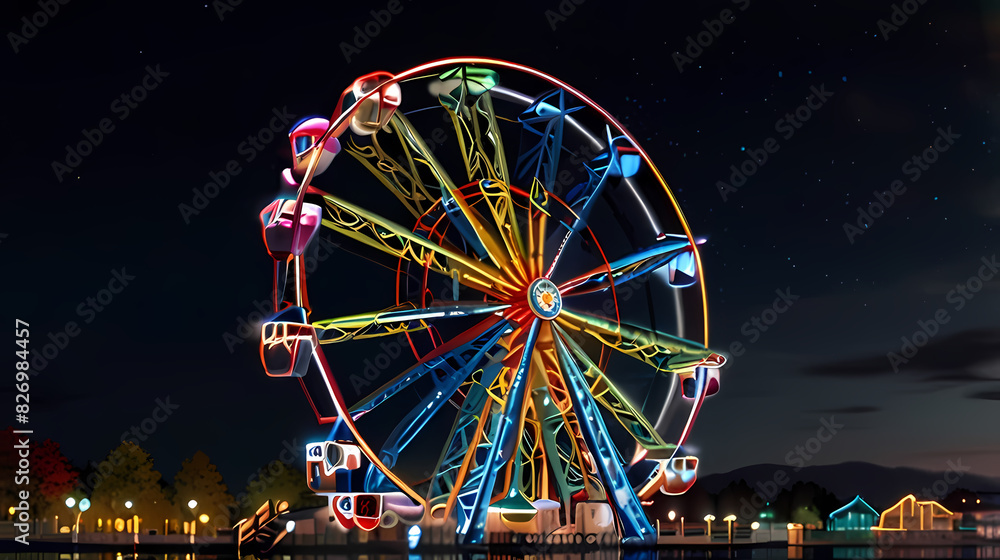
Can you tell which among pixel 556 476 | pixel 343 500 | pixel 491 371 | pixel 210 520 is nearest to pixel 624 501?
pixel 556 476

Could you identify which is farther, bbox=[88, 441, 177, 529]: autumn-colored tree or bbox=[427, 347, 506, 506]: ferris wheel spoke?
bbox=[88, 441, 177, 529]: autumn-colored tree

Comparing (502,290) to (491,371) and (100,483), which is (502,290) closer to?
(491,371)

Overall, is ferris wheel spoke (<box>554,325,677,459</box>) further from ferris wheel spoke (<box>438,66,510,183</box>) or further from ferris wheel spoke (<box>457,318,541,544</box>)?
ferris wheel spoke (<box>438,66,510,183</box>)

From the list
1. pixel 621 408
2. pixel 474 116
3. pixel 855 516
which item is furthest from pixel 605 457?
pixel 855 516

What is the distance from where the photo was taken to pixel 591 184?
34125 mm

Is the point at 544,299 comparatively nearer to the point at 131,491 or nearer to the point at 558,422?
the point at 558,422

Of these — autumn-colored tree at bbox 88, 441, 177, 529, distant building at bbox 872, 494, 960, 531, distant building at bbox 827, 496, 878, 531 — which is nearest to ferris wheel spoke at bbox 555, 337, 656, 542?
distant building at bbox 872, 494, 960, 531

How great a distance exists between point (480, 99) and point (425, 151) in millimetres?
2480

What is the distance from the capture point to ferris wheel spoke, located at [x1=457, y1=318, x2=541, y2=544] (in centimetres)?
2920

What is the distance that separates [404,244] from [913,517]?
150 feet

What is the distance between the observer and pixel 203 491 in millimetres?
70000

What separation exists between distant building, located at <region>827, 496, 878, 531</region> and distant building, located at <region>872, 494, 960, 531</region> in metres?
1.21

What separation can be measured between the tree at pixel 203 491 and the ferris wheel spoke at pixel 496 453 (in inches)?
1654

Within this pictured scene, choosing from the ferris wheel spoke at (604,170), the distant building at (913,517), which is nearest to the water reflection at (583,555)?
the ferris wheel spoke at (604,170)
